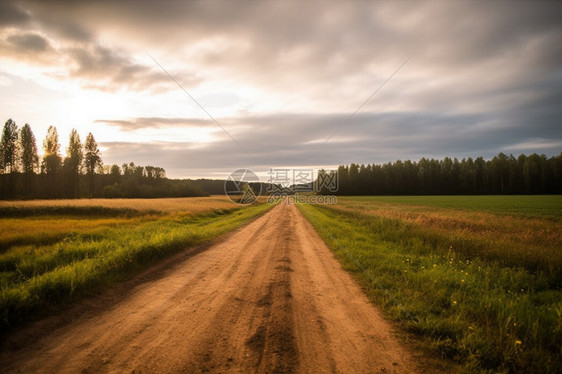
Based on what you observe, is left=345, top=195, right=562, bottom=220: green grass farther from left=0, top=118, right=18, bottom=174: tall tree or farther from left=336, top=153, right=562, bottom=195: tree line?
left=0, top=118, right=18, bottom=174: tall tree

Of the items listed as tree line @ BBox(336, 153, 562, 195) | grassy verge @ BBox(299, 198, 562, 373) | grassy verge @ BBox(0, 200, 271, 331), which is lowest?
grassy verge @ BBox(299, 198, 562, 373)

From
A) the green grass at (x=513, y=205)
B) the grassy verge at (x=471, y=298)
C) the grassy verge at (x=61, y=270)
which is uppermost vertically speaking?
the grassy verge at (x=61, y=270)

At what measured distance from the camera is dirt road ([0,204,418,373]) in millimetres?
3385

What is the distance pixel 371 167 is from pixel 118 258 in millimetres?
121445

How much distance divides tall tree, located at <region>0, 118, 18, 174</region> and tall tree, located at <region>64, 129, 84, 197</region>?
9472 millimetres

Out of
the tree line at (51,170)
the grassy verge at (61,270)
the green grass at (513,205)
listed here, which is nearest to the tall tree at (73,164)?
the tree line at (51,170)

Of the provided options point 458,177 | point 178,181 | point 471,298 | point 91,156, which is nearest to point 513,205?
point 471,298

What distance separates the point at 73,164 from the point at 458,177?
418 ft

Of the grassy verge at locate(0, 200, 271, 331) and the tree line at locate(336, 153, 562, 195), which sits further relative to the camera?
the tree line at locate(336, 153, 562, 195)

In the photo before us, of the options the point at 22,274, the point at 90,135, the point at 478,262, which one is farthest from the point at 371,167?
the point at 22,274

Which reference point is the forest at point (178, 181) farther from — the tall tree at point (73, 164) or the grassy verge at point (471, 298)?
the grassy verge at point (471, 298)

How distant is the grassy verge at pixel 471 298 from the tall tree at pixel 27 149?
62584 millimetres

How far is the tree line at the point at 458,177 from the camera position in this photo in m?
84.6

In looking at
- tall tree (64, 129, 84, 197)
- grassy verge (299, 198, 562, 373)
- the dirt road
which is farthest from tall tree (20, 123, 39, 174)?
grassy verge (299, 198, 562, 373)
